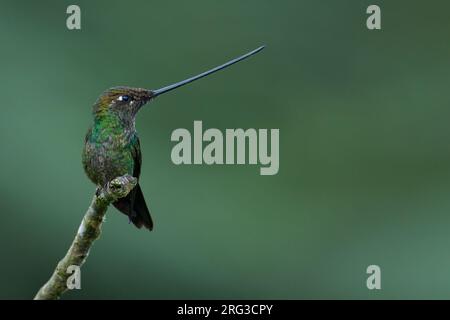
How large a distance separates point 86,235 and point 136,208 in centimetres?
64

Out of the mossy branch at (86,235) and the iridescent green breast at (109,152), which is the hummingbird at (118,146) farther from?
the mossy branch at (86,235)

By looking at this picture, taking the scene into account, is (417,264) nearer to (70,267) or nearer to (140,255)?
(140,255)

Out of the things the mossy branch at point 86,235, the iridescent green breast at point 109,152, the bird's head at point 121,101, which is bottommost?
the mossy branch at point 86,235

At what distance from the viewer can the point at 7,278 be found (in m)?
8.57

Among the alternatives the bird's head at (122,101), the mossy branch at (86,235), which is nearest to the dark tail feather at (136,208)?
the mossy branch at (86,235)

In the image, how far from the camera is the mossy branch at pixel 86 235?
345 centimetres

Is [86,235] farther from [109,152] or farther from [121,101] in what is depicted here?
[121,101]

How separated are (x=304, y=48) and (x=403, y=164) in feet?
7.32

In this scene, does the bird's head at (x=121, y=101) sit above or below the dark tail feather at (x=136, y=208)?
above

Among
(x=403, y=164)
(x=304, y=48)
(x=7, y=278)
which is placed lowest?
(x=7, y=278)

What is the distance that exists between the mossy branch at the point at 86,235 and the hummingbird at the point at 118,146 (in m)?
0.24

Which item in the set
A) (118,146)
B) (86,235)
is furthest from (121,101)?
(86,235)

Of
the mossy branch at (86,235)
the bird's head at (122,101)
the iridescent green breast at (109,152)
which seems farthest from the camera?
the bird's head at (122,101)

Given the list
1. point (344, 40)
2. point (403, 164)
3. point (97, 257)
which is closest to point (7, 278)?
point (97, 257)
